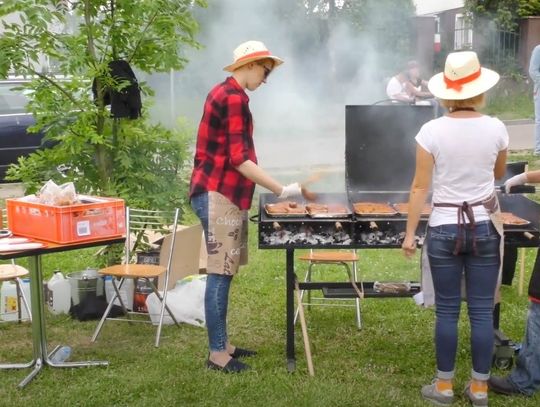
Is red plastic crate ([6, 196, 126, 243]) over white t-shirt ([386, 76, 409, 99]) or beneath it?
beneath

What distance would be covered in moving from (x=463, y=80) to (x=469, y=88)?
0.06 m

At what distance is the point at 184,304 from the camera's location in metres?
5.31

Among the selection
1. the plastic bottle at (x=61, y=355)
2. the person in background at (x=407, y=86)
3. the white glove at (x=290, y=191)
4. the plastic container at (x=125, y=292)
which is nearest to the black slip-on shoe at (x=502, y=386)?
the white glove at (x=290, y=191)

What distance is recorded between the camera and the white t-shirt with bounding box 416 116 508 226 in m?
3.53

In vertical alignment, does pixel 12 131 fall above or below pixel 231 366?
above

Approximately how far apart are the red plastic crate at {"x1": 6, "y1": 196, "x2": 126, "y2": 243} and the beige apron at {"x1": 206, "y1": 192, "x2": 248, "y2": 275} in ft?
2.12

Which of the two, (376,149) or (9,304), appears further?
(9,304)

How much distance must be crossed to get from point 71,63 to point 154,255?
1581 millimetres

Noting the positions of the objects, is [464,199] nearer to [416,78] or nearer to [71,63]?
[71,63]

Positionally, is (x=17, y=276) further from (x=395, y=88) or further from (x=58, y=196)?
(x=395, y=88)

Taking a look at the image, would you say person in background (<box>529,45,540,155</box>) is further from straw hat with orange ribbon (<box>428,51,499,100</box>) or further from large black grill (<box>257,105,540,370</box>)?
straw hat with orange ribbon (<box>428,51,499,100</box>)

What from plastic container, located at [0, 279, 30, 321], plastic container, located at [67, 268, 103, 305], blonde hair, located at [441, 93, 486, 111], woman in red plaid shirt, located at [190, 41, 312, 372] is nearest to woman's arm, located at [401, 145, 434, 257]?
blonde hair, located at [441, 93, 486, 111]

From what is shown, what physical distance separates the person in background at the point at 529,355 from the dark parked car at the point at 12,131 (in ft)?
27.2

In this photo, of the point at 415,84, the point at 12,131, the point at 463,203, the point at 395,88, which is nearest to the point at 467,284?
the point at 463,203
